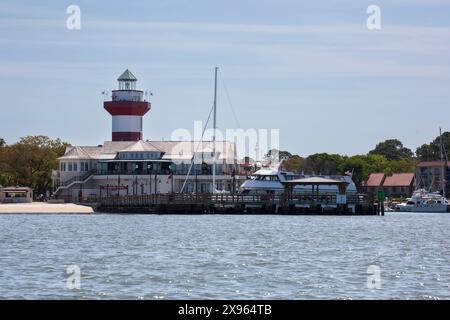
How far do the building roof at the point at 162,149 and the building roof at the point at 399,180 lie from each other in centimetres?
6216

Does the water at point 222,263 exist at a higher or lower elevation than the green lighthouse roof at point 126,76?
lower

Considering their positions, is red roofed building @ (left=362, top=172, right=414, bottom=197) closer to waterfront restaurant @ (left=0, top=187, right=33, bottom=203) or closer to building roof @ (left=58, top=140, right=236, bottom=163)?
building roof @ (left=58, top=140, right=236, bottom=163)

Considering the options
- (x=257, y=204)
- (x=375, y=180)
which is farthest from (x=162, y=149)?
(x=375, y=180)

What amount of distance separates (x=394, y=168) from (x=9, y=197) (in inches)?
3620

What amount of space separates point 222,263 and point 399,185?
142 meters

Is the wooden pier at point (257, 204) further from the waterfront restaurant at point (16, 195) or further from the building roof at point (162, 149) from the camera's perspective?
the waterfront restaurant at point (16, 195)

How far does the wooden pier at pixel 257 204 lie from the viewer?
9744 cm

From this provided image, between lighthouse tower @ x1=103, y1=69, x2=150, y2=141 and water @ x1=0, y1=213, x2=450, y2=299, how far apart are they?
203ft

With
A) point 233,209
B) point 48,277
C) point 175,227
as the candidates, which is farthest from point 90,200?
point 48,277

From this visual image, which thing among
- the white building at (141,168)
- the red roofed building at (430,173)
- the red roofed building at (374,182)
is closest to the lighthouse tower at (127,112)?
the white building at (141,168)

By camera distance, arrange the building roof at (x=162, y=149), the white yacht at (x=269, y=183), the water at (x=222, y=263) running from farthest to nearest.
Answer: the building roof at (x=162, y=149), the white yacht at (x=269, y=183), the water at (x=222, y=263)

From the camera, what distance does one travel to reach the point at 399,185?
582ft

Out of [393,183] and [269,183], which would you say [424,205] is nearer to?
[269,183]
